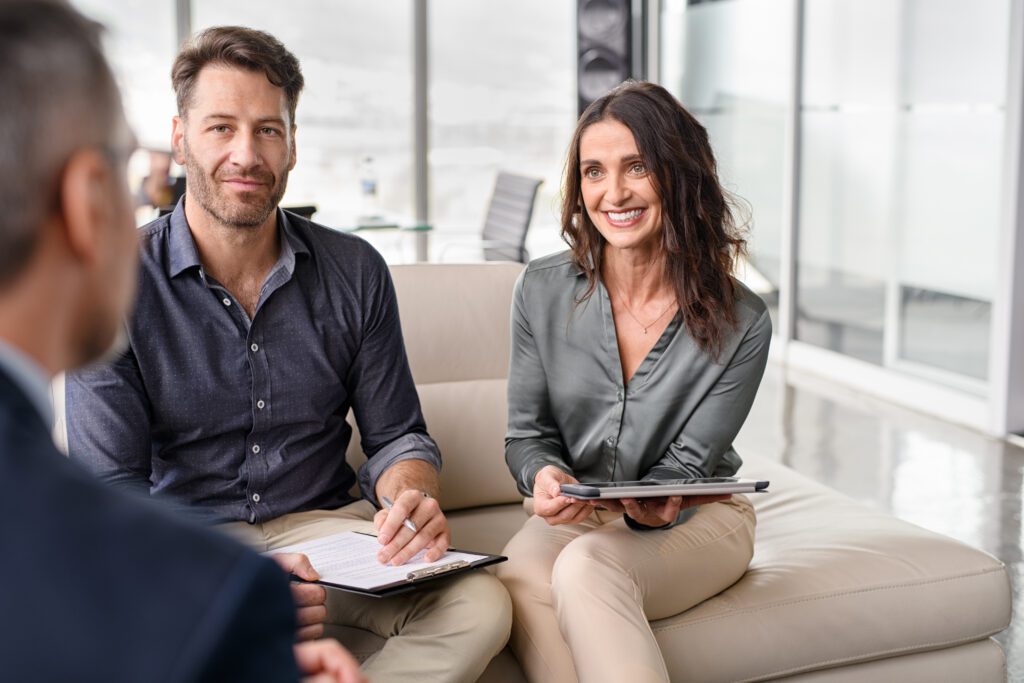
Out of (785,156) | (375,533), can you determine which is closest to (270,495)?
(375,533)

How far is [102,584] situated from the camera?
64cm

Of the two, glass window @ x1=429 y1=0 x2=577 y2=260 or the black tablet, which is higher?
glass window @ x1=429 y1=0 x2=577 y2=260

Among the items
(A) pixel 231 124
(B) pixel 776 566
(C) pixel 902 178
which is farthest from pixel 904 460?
(A) pixel 231 124

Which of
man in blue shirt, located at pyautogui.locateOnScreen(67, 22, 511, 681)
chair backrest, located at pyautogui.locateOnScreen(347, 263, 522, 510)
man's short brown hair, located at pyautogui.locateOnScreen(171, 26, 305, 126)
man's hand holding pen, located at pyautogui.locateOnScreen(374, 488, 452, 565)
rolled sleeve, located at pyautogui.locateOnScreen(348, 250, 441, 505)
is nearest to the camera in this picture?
man's hand holding pen, located at pyautogui.locateOnScreen(374, 488, 452, 565)

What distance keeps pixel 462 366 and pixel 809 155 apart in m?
3.92

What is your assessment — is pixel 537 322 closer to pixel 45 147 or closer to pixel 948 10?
pixel 45 147

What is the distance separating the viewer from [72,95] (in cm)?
69

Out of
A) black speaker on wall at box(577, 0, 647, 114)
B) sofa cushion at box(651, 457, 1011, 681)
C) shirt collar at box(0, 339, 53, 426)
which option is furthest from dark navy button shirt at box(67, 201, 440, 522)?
black speaker on wall at box(577, 0, 647, 114)

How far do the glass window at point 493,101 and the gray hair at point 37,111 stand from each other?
22.9 feet

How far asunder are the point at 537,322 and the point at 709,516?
1.57 feet

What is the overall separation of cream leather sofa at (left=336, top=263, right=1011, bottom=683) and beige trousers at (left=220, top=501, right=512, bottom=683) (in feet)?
0.16

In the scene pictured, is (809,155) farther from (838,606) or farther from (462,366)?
(838,606)

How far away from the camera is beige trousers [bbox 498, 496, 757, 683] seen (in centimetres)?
175

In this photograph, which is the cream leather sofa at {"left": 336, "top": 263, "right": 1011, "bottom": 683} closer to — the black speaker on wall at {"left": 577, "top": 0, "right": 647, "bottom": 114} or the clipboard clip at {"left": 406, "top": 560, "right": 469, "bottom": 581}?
the clipboard clip at {"left": 406, "top": 560, "right": 469, "bottom": 581}
